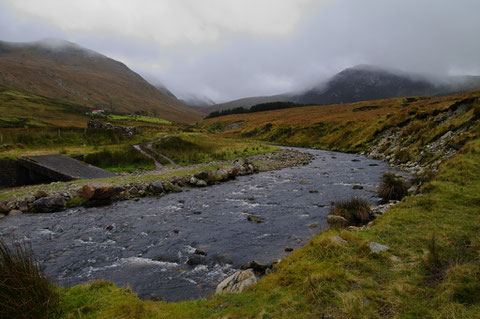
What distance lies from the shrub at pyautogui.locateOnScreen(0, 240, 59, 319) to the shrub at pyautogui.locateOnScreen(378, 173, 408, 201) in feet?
53.9

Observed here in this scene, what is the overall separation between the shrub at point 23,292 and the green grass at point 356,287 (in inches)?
18.0

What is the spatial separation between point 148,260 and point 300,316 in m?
7.39

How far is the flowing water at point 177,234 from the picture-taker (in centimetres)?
895

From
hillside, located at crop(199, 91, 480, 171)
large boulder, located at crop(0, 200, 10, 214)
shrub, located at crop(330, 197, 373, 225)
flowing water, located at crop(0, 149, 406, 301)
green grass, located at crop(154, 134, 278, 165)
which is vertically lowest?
flowing water, located at crop(0, 149, 406, 301)

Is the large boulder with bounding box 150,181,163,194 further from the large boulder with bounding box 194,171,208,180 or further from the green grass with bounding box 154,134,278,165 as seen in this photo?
the green grass with bounding box 154,134,278,165

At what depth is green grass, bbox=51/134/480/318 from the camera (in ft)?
15.1

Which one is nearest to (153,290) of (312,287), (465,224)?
(312,287)

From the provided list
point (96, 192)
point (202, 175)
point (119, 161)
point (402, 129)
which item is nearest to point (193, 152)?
point (119, 161)

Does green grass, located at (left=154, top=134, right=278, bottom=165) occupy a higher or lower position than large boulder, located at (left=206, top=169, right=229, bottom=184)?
higher

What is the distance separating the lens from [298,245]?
10.3m

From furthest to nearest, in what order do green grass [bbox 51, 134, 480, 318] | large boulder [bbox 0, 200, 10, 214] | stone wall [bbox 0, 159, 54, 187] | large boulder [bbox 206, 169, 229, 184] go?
large boulder [bbox 206, 169, 229, 184] < stone wall [bbox 0, 159, 54, 187] < large boulder [bbox 0, 200, 10, 214] < green grass [bbox 51, 134, 480, 318]

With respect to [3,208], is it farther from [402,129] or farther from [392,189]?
[402,129]

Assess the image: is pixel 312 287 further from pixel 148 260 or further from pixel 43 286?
pixel 148 260

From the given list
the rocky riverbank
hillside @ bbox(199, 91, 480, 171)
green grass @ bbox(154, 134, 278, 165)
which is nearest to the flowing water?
the rocky riverbank
